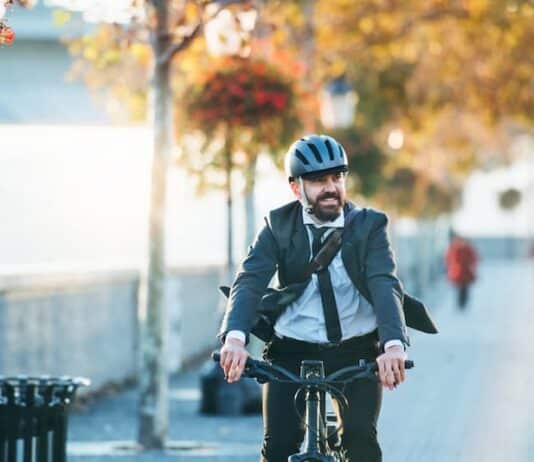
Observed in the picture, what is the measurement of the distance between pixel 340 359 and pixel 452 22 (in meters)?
20.7

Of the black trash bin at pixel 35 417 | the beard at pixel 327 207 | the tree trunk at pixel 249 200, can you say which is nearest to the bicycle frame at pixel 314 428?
the beard at pixel 327 207

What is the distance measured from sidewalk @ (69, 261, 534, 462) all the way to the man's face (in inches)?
231

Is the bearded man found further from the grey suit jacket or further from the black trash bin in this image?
the black trash bin

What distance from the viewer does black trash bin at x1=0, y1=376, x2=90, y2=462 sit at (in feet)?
26.4

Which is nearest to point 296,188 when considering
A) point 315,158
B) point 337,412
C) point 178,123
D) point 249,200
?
point 315,158

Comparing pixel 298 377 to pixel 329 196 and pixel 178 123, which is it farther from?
pixel 178 123

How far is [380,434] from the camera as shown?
46.1ft

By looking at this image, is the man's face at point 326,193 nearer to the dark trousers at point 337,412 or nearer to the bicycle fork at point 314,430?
the dark trousers at point 337,412

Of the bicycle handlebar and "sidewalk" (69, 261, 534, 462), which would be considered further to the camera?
"sidewalk" (69, 261, 534, 462)

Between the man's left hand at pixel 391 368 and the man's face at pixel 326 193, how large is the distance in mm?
665

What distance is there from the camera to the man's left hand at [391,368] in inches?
237

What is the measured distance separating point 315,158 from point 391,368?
88 centimetres

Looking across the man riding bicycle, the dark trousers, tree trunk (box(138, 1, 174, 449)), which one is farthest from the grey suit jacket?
tree trunk (box(138, 1, 174, 449))

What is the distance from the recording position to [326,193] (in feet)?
21.3
